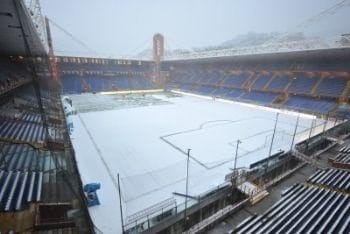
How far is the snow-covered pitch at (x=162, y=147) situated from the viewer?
477 inches

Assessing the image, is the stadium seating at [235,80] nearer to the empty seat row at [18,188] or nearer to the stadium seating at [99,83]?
the stadium seating at [99,83]

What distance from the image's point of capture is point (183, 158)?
1658cm

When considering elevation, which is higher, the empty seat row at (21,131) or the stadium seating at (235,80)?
the stadium seating at (235,80)

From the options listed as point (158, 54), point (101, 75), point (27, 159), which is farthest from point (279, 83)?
point (101, 75)

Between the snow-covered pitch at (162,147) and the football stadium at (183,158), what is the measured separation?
0.11 m

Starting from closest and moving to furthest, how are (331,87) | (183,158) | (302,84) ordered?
1. (183,158)
2. (331,87)
3. (302,84)

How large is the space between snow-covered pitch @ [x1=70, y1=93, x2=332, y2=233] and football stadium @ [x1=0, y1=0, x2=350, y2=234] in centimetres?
11

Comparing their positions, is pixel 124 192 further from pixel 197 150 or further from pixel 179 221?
pixel 197 150

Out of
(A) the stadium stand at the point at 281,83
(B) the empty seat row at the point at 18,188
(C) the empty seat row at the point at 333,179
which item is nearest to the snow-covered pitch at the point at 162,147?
(B) the empty seat row at the point at 18,188

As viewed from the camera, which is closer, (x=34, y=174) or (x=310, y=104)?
(x=34, y=174)

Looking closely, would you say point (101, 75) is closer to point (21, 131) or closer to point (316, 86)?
point (21, 131)

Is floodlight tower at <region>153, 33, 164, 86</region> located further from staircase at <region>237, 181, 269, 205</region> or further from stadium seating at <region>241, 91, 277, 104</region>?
staircase at <region>237, 181, 269, 205</region>

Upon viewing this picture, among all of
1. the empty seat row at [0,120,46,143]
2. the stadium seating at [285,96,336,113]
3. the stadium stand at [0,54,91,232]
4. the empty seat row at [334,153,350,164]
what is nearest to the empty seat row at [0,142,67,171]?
the stadium stand at [0,54,91,232]

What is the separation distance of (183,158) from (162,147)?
9.73 feet
